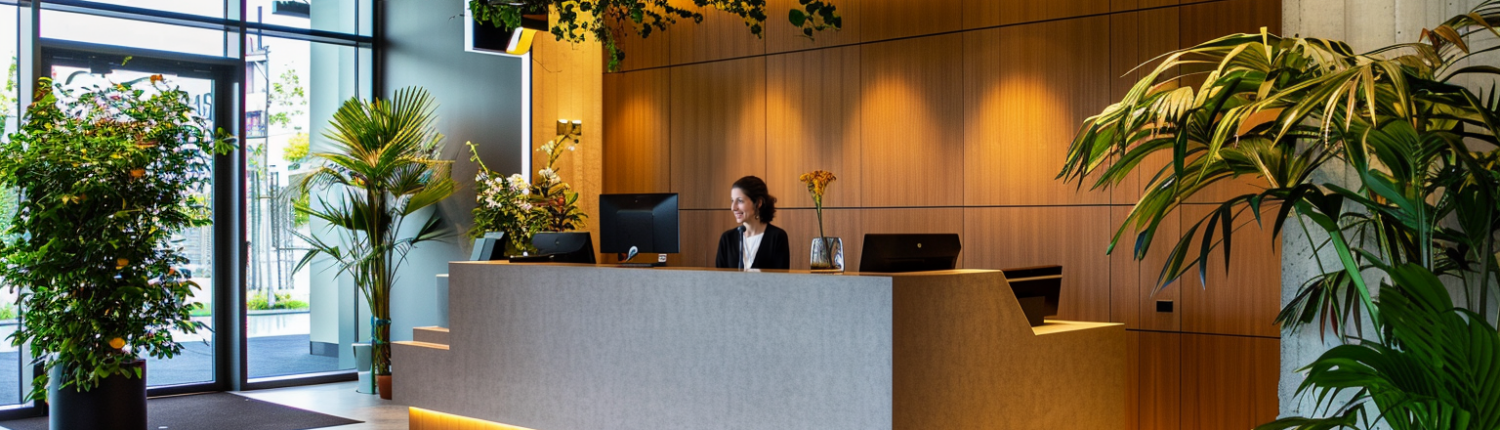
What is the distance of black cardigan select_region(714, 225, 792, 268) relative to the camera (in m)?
5.38

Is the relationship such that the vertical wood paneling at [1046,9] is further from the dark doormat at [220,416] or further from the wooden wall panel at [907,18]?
the dark doormat at [220,416]

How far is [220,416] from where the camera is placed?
6918mm

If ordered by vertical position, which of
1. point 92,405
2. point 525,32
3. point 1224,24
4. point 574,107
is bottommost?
point 92,405

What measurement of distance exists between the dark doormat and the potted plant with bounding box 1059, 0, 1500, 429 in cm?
507

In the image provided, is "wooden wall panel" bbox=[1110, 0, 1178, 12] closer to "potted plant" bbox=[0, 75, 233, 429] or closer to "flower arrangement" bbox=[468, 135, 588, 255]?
"flower arrangement" bbox=[468, 135, 588, 255]

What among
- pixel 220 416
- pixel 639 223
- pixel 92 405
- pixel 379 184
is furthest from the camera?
pixel 379 184

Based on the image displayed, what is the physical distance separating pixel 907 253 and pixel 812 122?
3097mm

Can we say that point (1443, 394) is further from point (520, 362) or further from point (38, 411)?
point (38, 411)

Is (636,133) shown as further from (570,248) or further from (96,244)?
(96,244)

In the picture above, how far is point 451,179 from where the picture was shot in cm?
805

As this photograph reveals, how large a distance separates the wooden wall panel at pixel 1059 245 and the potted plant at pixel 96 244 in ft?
13.5

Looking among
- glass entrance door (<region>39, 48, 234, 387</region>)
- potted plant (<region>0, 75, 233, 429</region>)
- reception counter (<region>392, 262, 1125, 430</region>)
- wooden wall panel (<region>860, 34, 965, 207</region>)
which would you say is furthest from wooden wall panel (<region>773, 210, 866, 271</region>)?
glass entrance door (<region>39, 48, 234, 387</region>)

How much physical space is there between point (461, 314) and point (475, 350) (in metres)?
0.19

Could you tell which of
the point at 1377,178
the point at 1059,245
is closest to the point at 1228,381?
the point at 1059,245
